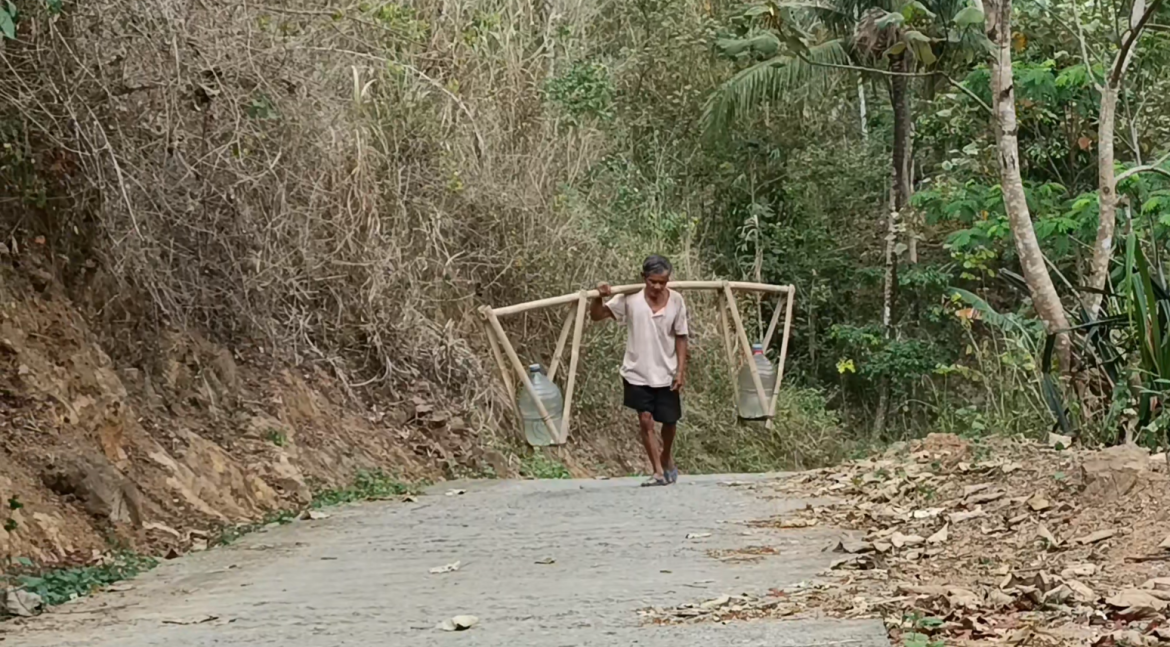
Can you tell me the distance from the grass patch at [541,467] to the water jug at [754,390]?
335 centimetres

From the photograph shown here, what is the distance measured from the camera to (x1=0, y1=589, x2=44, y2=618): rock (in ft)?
18.8

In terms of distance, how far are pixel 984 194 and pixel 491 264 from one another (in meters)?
6.43

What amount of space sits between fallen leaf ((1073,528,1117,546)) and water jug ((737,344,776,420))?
254 inches

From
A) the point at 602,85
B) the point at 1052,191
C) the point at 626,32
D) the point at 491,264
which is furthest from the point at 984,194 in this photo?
the point at 626,32

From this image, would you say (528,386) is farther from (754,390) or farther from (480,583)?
(480,583)

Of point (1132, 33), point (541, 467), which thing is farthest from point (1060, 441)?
point (541, 467)

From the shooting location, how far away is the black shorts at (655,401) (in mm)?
9484

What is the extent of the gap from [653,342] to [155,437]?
3.45 meters

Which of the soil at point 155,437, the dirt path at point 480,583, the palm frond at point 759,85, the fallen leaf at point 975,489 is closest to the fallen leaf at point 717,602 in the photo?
the dirt path at point 480,583

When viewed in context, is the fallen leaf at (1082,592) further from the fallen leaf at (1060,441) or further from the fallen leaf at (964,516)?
the fallen leaf at (1060,441)

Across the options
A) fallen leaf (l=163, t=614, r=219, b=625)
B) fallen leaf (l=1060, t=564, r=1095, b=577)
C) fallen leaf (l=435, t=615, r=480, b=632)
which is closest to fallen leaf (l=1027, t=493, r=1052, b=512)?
fallen leaf (l=1060, t=564, r=1095, b=577)

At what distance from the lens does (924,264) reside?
25.0 meters

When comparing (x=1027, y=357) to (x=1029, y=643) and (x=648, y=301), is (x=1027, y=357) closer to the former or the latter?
(x=648, y=301)

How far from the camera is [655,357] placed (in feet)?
31.1
